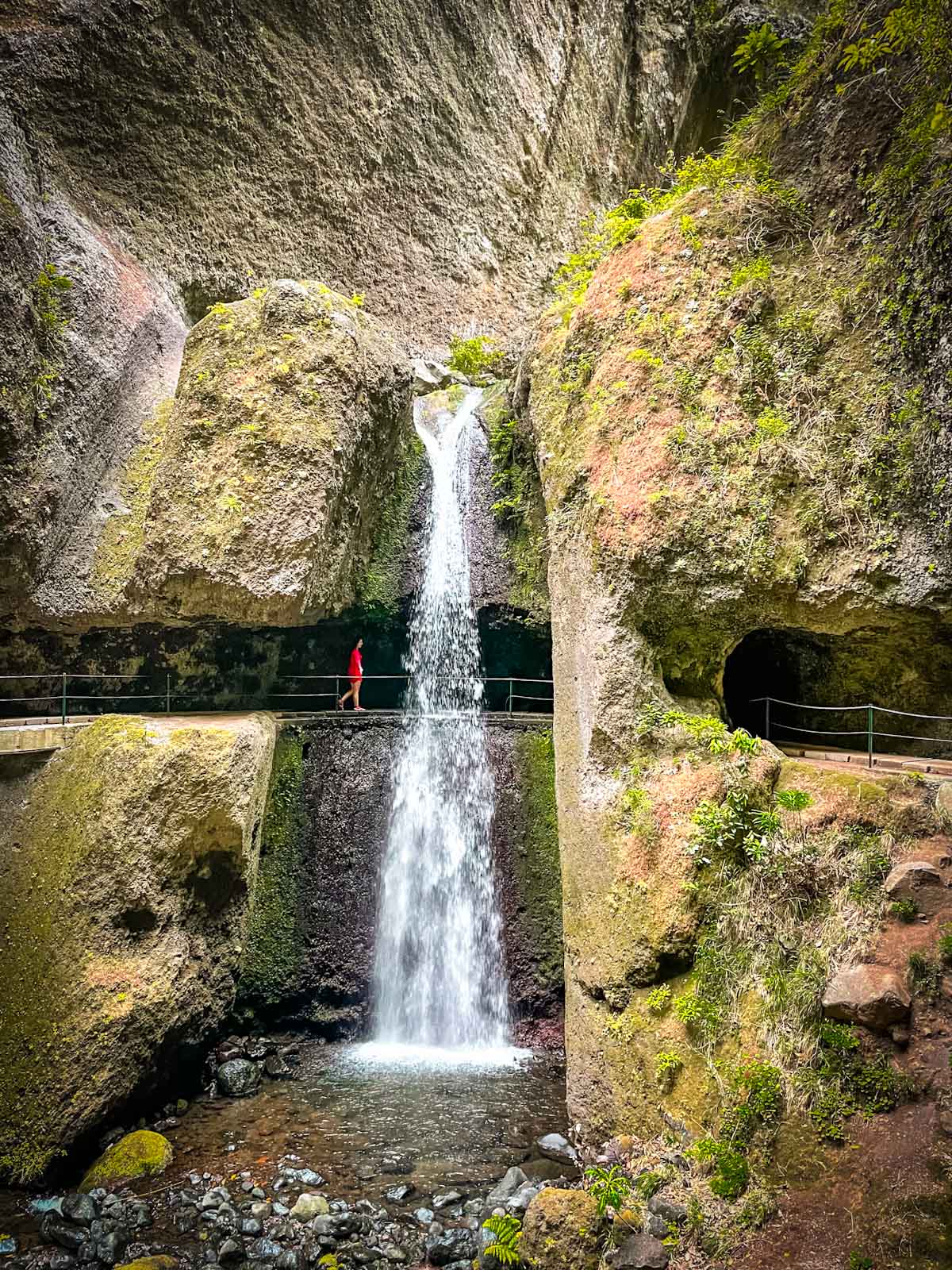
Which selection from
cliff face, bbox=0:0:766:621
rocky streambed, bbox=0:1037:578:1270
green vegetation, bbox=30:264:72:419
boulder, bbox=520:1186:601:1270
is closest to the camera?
boulder, bbox=520:1186:601:1270

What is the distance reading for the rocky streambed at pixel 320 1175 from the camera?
592 centimetres

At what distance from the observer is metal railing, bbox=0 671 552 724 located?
11.1m

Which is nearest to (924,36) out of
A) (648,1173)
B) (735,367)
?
(735,367)

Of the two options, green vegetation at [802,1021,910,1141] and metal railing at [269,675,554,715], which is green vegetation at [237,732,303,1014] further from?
green vegetation at [802,1021,910,1141]

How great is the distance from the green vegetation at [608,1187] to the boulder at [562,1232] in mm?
63

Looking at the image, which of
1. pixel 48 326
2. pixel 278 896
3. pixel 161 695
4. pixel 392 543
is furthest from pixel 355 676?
pixel 48 326

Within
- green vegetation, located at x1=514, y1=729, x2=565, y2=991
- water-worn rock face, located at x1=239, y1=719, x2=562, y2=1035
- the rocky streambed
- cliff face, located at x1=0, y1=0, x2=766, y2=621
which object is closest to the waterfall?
water-worn rock face, located at x1=239, y1=719, x2=562, y2=1035

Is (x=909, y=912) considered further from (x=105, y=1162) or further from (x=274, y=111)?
(x=274, y=111)

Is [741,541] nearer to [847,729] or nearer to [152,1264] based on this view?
[847,729]

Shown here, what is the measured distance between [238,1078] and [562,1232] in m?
4.68

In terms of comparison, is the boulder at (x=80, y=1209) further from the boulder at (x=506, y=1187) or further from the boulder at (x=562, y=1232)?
the boulder at (x=562, y=1232)

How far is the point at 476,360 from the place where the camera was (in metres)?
16.1

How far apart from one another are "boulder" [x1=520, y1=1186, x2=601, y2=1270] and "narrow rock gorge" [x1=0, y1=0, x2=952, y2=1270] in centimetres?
4

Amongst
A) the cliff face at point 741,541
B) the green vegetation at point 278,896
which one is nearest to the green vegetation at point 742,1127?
the cliff face at point 741,541
